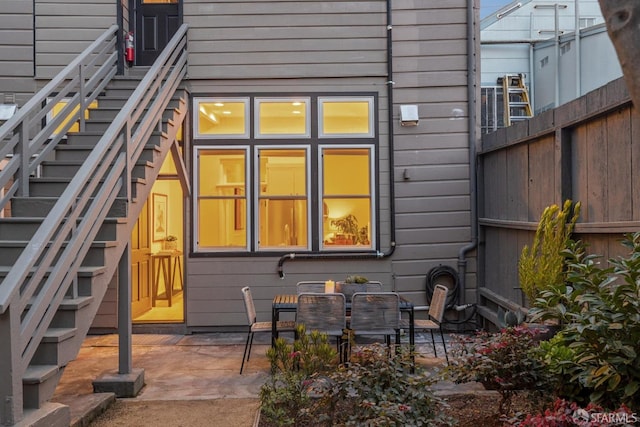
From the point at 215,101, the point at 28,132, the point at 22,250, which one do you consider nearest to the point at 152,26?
the point at 215,101

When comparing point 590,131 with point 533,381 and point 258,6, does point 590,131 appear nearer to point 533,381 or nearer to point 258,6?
point 533,381

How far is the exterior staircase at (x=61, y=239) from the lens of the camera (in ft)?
8.33

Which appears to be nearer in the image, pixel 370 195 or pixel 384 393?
pixel 384 393

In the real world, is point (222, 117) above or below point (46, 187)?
above

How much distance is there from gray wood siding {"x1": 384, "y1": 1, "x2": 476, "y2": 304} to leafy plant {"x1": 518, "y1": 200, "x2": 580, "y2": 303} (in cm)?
215

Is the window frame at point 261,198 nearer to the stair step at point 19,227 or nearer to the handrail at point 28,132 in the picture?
the handrail at point 28,132

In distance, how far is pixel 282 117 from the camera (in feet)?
20.7

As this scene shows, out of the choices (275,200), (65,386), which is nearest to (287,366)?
(65,386)

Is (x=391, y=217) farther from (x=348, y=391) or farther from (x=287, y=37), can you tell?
(x=348, y=391)

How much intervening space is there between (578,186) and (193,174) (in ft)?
14.4

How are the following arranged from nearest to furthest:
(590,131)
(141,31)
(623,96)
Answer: (623,96)
(590,131)
(141,31)

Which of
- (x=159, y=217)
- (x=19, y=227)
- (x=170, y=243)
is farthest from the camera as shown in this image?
(x=170, y=243)

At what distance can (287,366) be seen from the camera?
3057mm

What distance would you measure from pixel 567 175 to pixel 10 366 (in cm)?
406
